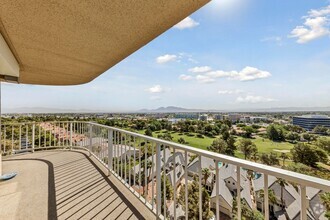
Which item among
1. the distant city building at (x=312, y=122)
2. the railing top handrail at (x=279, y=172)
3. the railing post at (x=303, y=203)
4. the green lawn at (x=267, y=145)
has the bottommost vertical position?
the green lawn at (x=267, y=145)

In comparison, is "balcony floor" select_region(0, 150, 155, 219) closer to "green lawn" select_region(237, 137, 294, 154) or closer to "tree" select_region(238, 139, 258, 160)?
"tree" select_region(238, 139, 258, 160)

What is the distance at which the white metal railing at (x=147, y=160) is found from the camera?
3.73 ft

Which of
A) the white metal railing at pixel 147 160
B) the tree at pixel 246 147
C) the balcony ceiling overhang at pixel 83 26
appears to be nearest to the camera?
the white metal railing at pixel 147 160

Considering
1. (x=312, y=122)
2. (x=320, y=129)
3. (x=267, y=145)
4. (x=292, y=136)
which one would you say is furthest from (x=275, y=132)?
(x=320, y=129)

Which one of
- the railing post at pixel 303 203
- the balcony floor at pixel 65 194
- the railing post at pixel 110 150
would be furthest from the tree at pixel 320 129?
the railing post at pixel 303 203

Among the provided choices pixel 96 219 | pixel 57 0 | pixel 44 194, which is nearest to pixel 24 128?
pixel 44 194

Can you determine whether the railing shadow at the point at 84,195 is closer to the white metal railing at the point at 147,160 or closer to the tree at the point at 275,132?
the white metal railing at the point at 147,160

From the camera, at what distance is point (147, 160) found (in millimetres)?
2453

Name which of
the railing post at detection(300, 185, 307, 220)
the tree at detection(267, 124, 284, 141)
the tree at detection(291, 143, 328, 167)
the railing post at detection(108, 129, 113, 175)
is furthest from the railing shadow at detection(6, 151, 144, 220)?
the tree at detection(267, 124, 284, 141)

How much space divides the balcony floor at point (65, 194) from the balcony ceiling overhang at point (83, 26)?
2.15 metres

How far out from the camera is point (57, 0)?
158 centimetres

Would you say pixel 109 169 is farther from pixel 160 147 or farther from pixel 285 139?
pixel 285 139

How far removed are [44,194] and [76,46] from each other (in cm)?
226

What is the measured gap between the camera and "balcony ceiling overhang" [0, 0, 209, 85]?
5.49 ft
